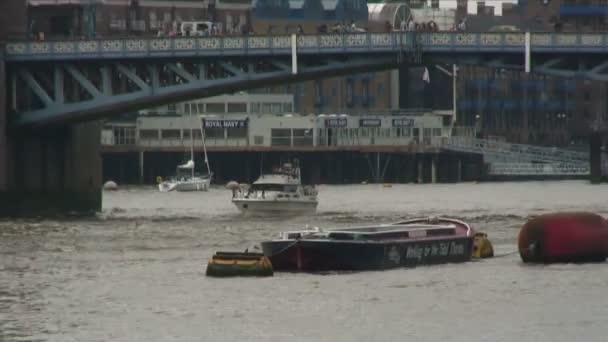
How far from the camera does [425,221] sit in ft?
282

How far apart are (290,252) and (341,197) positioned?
87687mm

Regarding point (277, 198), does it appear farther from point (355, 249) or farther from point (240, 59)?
point (355, 249)

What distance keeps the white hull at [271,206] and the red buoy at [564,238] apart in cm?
4301

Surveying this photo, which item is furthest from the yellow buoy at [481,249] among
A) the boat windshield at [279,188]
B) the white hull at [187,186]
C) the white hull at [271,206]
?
the white hull at [187,186]

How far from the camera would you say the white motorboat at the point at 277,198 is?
123 m

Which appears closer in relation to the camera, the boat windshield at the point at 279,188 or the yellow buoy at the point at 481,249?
the yellow buoy at the point at 481,249

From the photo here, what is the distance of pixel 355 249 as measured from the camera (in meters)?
76.9

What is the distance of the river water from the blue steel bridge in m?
12.9

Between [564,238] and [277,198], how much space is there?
4464 cm

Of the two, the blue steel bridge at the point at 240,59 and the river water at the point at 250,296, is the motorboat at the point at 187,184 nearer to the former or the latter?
the blue steel bridge at the point at 240,59

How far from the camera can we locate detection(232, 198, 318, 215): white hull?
123250 millimetres

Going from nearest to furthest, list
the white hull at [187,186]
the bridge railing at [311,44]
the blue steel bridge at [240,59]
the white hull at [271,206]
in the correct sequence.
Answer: the bridge railing at [311,44]
the blue steel bridge at [240,59]
the white hull at [271,206]
the white hull at [187,186]

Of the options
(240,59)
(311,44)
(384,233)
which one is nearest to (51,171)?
(240,59)

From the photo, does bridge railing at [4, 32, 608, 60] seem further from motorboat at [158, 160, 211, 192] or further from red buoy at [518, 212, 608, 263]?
motorboat at [158, 160, 211, 192]
